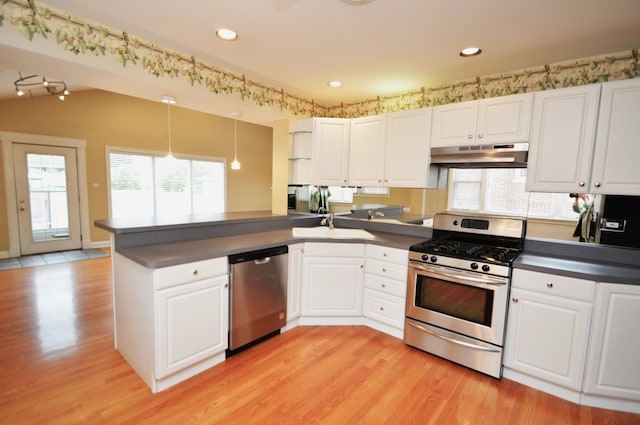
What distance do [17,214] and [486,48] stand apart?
7.35 metres

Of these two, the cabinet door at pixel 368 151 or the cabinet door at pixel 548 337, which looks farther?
the cabinet door at pixel 368 151

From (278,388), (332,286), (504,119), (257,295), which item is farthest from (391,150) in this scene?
(278,388)

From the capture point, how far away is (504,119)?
2.44 metres

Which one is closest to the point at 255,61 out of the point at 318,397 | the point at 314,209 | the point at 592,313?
the point at 314,209

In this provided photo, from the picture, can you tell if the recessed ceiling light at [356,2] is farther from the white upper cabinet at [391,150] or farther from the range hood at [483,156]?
the range hood at [483,156]

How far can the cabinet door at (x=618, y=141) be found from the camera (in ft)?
6.55

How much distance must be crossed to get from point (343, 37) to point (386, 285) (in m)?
2.16

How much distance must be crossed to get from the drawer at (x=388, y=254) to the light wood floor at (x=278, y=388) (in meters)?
0.74

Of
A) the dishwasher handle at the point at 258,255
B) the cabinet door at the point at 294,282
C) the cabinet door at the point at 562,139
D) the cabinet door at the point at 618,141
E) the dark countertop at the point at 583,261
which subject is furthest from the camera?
the cabinet door at the point at 294,282

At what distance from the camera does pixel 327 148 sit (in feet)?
11.2

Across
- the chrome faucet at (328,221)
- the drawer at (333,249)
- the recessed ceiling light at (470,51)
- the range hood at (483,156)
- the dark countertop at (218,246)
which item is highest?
the recessed ceiling light at (470,51)

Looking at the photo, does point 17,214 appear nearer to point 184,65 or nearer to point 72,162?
point 72,162

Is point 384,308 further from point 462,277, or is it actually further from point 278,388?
point 278,388

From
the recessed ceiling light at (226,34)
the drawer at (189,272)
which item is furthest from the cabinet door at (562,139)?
the drawer at (189,272)
